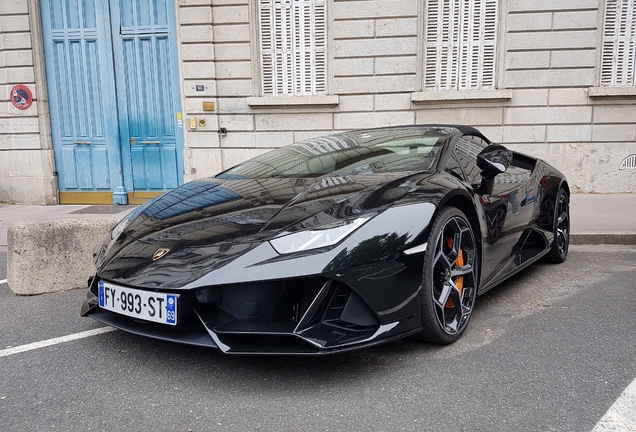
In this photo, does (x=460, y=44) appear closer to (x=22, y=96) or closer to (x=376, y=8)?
(x=376, y=8)

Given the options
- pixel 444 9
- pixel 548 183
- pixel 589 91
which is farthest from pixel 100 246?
pixel 589 91

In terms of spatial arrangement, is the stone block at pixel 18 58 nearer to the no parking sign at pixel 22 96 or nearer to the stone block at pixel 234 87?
the no parking sign at pixel 22 96

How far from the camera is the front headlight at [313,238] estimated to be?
2.37 m

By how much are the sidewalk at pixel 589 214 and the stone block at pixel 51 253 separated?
228mm

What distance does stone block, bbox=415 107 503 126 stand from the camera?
9203 mm

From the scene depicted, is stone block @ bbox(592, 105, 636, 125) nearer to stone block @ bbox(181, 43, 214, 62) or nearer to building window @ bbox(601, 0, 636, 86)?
building window @ bbox(601, 0, 636, 86)

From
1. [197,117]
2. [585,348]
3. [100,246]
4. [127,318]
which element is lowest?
[585,348]

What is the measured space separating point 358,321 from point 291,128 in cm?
744

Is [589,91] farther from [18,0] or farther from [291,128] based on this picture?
[18,0]

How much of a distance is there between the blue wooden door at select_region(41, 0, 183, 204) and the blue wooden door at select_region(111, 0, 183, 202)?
17mm

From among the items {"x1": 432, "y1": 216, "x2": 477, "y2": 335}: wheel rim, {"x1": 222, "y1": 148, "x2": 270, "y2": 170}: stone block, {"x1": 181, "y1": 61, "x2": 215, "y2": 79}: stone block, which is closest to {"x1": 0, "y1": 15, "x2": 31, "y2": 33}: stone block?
{"x1": 181, "y1": 61, "x2": 215, "y2": 79}: stone block

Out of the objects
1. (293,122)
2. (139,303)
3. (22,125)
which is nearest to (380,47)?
(293,122)

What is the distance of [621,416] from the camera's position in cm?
215

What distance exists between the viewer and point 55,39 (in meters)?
9.50
